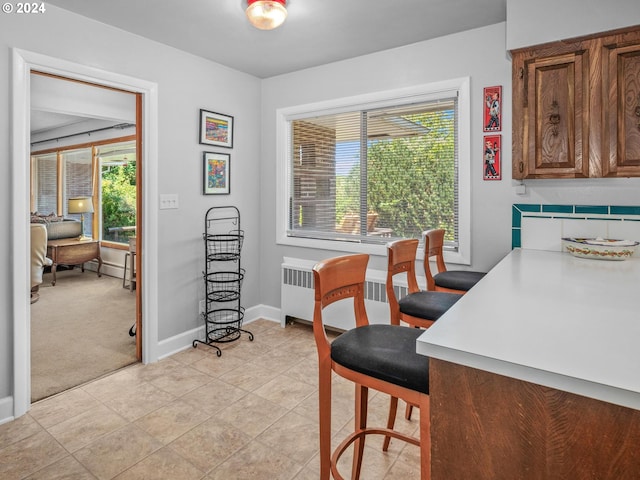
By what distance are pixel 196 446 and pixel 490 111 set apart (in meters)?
2.74

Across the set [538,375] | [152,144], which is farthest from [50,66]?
[538,375]

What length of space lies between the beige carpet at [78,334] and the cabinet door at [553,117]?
3166 millimetres

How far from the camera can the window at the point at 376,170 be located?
2957 mm

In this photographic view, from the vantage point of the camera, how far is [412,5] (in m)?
2.41

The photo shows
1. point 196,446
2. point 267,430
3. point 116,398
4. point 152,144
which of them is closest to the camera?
point 196,446

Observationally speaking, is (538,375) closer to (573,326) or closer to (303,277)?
(573,326)

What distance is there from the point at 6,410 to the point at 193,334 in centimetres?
133

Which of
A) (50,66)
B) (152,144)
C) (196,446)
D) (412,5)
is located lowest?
(196,446)

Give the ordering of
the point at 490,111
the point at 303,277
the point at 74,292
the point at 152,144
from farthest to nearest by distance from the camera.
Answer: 1. the point at 74,292
2. the point at 303,277
3. the point at 152,144
4. the point at 490,111

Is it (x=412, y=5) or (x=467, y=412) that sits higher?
(x=412, y=5)

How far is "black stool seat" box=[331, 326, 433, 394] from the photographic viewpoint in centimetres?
121

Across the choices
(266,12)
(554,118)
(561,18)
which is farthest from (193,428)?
(561,18)

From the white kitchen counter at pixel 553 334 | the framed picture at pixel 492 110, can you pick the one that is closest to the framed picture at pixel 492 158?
the framed picture at pixel 492 110

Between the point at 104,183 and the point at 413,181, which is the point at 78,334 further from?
the point at 104,183
